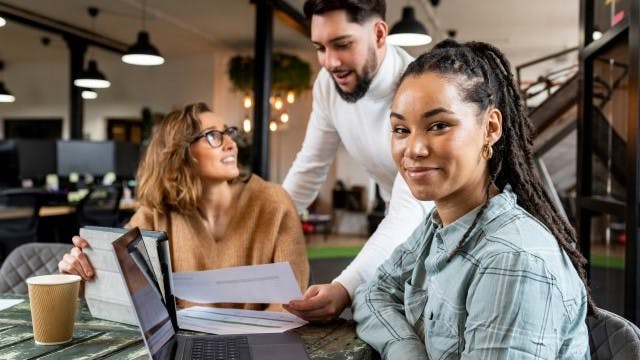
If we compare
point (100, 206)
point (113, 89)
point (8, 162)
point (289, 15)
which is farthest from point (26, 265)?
point (113, 89)

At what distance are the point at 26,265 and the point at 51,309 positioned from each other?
34.0 inches

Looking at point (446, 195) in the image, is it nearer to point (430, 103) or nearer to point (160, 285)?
point (430, 103)

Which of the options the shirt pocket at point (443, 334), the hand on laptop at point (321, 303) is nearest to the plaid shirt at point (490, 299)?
the shirt pocket at point (443, 334)

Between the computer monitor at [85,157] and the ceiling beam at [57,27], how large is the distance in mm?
2102

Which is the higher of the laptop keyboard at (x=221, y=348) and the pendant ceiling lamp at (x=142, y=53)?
the pendant ceiling lamp at (x=142, y=53)

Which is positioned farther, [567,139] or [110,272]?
[567,139]

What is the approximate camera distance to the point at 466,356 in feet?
2.54

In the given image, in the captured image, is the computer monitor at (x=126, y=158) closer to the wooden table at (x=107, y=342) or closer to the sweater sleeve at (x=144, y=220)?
the sweater sleeve at (x=144, y=220)

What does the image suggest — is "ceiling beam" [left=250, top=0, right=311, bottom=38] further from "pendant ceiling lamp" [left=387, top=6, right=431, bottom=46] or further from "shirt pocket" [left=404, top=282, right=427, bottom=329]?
"shirt pocket" [left=404, top=282, right=427, bottom=329]

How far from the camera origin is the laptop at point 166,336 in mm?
874

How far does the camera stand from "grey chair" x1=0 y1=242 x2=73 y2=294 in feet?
5.77

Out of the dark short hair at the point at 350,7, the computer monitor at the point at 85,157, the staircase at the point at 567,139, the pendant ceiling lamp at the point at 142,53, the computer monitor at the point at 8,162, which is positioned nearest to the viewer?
the dark short hair at the point at 350,7

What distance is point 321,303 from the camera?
3.85 feet

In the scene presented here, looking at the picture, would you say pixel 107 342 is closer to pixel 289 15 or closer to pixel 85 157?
pixel 85 157
